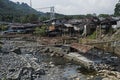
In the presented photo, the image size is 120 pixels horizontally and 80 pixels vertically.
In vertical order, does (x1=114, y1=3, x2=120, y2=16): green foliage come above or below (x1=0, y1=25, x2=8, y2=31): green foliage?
above

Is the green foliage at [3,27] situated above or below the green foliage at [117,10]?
below

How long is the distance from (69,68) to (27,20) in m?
73.0

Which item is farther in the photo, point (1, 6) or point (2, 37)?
point (1, 6)

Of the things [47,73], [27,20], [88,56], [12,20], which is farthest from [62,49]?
[12,20]

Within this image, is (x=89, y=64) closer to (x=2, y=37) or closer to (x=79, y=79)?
(x=79, y=79)

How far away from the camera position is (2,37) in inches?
2517

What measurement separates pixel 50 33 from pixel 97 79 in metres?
43.7

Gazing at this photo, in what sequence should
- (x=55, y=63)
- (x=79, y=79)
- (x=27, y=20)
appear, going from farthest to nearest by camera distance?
1. (x=27, y=20)
2. (x=55, y=63)
3. (x=79, y=79)

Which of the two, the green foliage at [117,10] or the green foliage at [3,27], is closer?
the green foliage at [117,10]

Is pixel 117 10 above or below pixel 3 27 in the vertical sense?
above

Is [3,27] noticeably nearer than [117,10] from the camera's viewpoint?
No

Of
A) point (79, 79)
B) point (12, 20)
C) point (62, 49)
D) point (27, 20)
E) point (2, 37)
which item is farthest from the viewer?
point (12, 20)

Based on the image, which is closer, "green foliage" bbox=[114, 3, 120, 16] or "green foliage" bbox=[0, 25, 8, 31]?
"green foliage" bbox=[114, 3, 120, 16]

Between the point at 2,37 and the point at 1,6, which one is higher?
the point at 1,6
